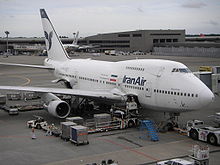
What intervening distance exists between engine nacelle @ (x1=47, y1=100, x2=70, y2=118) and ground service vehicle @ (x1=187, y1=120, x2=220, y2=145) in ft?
32.1

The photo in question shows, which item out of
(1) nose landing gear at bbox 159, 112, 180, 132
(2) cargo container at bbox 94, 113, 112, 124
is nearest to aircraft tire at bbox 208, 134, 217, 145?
(1) nose landing gear at bbox 159, 112, 180, 132

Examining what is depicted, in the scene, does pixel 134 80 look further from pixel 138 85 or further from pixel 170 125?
pixel 170 125

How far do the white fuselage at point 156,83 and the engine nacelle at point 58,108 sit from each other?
3992 mm

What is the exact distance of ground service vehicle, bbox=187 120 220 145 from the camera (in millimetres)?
20047

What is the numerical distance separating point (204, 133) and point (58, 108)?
11.4m

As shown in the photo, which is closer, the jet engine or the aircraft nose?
the aircraft nose

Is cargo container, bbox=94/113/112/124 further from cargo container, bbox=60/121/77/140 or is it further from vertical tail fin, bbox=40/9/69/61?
vertical tail fin, bbox=40/9/69/61

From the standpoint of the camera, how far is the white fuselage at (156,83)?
21312 millimetres

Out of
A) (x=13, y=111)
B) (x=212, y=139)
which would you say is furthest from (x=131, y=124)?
(x=13, y=111)

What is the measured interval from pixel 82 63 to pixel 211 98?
617 inches

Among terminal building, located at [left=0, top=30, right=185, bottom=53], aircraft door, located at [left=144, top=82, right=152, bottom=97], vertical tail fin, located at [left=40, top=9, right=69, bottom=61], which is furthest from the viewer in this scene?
terminal building, located at [left=0, top=30, right=185, bottom=53]

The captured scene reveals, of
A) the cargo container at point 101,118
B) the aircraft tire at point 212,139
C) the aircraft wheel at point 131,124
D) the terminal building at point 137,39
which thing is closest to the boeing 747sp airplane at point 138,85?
the aircraft wheel at point 131,124

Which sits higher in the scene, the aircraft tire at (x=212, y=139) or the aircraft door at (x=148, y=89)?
the aircraft door at (x=148, y=89)

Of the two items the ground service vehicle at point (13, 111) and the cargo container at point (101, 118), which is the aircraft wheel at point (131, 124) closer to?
the cargo container at point (101, 118)
